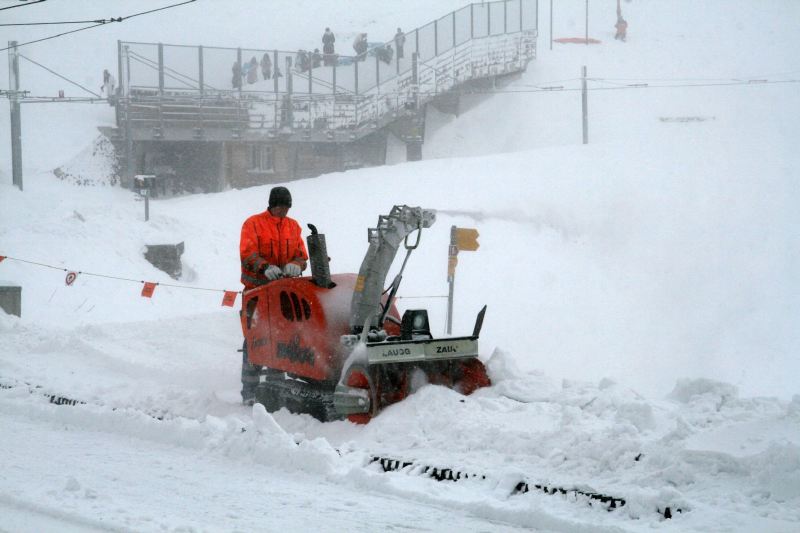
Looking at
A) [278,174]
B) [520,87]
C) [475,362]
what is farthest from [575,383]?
[520,87]

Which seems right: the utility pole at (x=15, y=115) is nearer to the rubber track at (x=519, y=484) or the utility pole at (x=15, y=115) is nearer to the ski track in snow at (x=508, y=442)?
the ski track in snow at (x=508, y=442)

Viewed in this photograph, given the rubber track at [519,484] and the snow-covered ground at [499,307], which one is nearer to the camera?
the rubber track at [519,484]

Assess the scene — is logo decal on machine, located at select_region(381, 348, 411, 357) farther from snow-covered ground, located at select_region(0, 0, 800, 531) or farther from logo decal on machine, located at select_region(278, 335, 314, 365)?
logo decal on machine, located at select_region(278, 335, 314, 365)

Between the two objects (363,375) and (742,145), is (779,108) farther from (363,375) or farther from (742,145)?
(363,375)

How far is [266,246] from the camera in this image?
973 centimetres

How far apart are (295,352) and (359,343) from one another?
3.00 feet

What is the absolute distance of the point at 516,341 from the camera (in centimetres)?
2030

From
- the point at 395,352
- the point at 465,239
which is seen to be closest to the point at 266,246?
the point at 395,352

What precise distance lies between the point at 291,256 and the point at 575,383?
3008 millimetres

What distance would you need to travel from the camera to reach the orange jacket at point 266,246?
9633 millimetres

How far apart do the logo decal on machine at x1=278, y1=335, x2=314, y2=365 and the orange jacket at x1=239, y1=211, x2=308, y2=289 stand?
35.1 inches

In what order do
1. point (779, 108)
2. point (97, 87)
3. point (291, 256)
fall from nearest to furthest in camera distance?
point (291, 256), point (779, 108), point (97, 87)

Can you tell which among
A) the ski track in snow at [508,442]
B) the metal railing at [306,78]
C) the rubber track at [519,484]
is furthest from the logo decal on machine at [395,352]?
the metal railing at [306,78]

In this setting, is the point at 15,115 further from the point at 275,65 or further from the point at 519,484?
the point at 519,484
